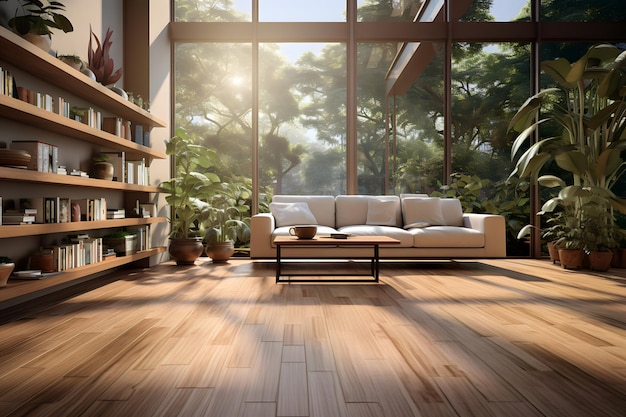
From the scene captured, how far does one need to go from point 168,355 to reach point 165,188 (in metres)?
2.99

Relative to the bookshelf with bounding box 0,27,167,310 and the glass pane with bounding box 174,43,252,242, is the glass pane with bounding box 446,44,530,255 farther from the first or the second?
the bookshelf with bounding box 0,27,167,310

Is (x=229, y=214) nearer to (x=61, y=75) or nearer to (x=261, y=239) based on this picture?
(x=261, y=239)

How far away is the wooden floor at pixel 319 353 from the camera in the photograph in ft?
4.13

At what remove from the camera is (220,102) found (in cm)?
526

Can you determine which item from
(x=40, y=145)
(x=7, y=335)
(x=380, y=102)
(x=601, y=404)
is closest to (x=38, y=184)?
(x=40, y=145)

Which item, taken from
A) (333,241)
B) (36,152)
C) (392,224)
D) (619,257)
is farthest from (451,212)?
(36,152)

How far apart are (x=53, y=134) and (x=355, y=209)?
3.00 m

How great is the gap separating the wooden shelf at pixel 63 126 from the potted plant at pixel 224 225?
0.89m

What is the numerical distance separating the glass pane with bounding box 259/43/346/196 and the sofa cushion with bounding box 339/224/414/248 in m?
1.05

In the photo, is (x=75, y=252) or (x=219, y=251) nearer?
(x=75, y=252)

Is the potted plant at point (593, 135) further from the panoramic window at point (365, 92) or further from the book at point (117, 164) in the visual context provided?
the book at point (117, 164)

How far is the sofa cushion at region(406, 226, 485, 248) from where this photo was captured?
13.4 ft

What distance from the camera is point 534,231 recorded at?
5.20 metres

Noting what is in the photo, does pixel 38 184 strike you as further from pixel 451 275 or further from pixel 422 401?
pixel 451 275
